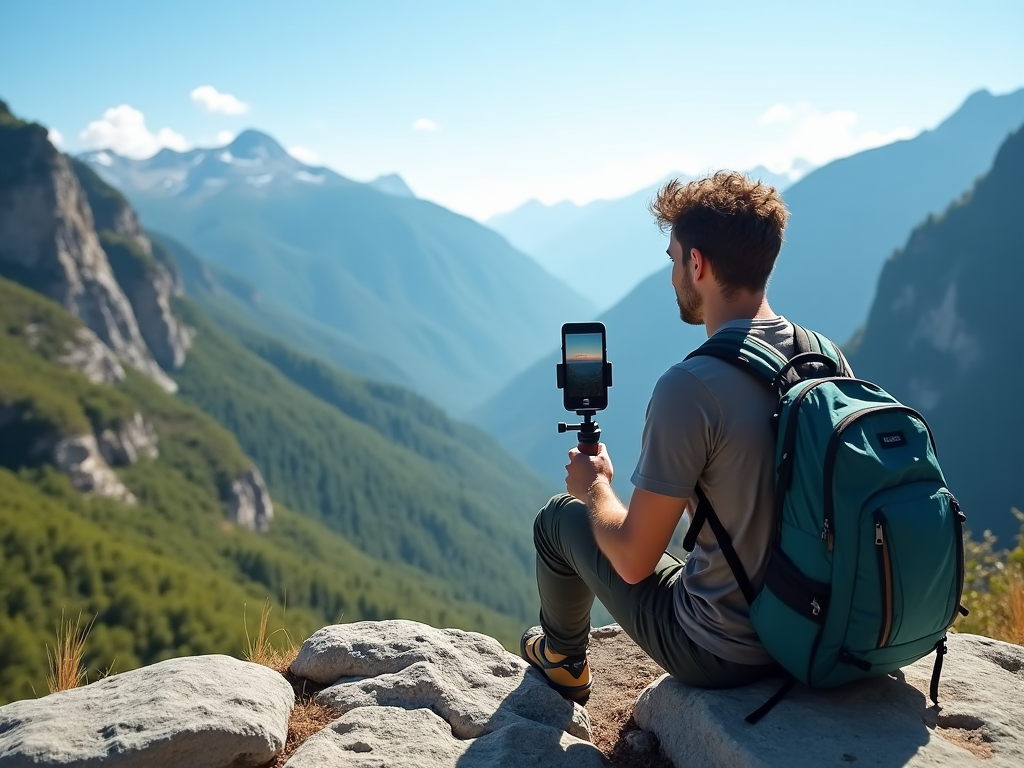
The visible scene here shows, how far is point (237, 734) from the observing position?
12.6 feet

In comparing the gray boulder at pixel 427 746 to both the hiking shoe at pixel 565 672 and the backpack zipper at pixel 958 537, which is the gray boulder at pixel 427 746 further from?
the backpack zipper at pixel 958 537

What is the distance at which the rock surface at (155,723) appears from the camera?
3.57m

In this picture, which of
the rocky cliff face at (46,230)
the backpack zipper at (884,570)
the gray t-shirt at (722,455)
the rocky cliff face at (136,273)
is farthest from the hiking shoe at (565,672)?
the rocky cliff face at (136,273)

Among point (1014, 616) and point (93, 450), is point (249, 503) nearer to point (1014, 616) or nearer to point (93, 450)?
point (93, 450)

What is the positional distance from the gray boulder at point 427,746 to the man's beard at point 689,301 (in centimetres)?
215

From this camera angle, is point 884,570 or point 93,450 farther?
point 93,450

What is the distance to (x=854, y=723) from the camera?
3477mm

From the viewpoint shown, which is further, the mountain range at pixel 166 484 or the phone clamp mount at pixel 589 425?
the mountain range at pixel 166 484

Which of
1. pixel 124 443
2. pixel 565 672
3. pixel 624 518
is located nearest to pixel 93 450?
pixel 124 443

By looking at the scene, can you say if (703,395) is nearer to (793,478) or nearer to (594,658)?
(793,478)

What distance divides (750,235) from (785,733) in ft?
6.80

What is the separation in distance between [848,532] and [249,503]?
124086 millimetres

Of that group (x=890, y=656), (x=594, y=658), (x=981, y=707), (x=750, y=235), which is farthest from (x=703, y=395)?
(x=594, y=658)

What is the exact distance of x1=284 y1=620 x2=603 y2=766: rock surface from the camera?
13.2ft
